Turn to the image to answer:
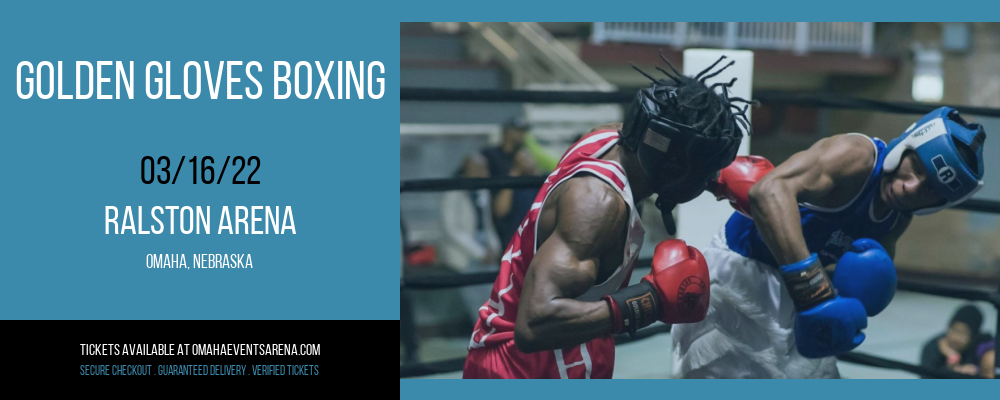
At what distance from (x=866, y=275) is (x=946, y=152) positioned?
0.36 metres

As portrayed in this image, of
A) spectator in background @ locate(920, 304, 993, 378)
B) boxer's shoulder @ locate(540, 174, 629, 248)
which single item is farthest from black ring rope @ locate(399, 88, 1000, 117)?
spectator in background @ locate(920, 304, 993, 378)

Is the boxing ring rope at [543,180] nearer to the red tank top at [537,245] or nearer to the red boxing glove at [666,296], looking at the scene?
the red tank top at [537,245]

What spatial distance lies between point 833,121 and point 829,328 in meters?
9.51

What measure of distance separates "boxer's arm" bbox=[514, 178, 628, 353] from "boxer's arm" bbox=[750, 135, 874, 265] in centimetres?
45

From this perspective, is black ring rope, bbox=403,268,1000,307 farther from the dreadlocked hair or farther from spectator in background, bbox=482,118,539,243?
spectator in background, bbox=482,118,539,243

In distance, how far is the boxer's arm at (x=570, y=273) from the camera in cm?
198

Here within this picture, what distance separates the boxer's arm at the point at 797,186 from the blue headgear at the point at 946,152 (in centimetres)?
10

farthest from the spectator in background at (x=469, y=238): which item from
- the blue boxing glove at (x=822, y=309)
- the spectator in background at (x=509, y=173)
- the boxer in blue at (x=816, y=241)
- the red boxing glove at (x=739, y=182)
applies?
the blue boxing glove at (x=822, y=309)

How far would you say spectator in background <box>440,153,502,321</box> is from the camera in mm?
7023

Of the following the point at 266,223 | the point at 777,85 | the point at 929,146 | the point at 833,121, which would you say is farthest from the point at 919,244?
the point at 266,223

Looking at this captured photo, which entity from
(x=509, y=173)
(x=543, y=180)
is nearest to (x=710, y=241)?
(x=543, y=180)

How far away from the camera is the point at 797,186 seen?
233 centimetres

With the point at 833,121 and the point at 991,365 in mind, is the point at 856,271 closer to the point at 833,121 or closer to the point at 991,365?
the point at 991,365

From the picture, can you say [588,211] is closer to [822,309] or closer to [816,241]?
[822,309]
